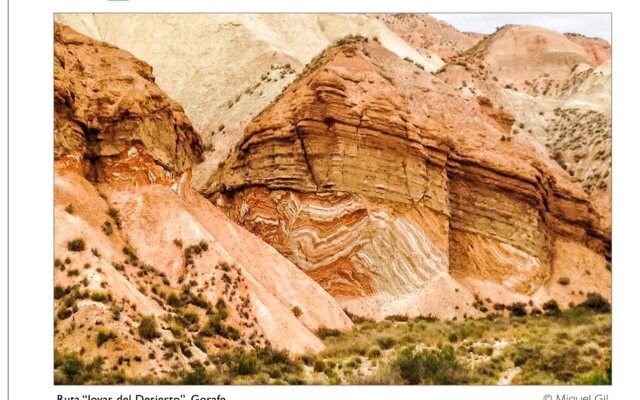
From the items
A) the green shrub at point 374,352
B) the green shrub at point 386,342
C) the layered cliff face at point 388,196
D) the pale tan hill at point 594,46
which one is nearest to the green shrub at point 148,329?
the green shrub at point 374,352

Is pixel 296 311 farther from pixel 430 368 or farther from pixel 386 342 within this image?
pixel 430 368

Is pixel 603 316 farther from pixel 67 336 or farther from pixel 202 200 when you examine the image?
pixel 67 336

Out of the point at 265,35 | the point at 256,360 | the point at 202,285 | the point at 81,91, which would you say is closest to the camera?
the point at 256,360

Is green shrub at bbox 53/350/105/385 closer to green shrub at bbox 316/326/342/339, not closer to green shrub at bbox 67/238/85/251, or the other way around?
green shrub at bbox 67/238/85/251

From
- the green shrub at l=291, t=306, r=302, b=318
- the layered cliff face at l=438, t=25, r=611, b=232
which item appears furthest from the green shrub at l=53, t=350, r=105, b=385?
the layered cliff face at l=438, t=25, r=611, b=232

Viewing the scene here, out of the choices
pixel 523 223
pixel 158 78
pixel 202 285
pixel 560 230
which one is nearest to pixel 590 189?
pixel 560 230

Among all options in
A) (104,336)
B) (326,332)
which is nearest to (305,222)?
(326,332)

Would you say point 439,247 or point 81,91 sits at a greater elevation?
point 81,91
